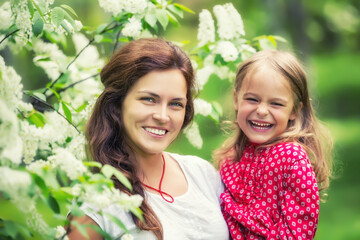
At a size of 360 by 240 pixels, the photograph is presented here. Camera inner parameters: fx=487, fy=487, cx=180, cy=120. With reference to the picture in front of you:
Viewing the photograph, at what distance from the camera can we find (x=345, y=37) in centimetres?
1609

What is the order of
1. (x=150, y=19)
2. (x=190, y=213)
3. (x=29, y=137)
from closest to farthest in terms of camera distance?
(x=29, y=137)
(x=190, y=213)
(x=150, y=19)

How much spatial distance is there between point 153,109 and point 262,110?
0.60m

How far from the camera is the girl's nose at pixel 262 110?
2.54 m

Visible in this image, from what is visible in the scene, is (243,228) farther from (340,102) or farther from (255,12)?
(340,102)

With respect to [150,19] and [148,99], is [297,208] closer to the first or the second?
[148,99]

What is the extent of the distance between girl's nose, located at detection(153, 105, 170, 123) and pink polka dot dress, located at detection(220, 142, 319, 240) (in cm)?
59

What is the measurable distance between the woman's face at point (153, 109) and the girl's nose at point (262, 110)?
0.43m

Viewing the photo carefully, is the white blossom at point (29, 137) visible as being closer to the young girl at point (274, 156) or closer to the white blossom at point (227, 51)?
the young girl at point (274, 156)

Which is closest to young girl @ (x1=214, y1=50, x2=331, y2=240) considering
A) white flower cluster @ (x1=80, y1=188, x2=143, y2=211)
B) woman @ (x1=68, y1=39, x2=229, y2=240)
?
woman @ (x1=68, y1=39, x2=229, y2=240)

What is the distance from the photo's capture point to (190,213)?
2.40m

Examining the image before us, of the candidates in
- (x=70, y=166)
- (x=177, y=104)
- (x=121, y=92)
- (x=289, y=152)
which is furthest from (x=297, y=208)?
(x=70, y=166)

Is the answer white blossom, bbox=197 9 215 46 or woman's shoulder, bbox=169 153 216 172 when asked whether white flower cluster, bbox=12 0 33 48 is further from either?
white blossom, bbox=197 9 215 46

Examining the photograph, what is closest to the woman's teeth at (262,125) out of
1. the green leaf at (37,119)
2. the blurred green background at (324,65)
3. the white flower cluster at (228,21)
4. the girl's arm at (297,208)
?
the girl's arm at (297,208)

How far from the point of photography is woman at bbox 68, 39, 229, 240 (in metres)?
2.32
